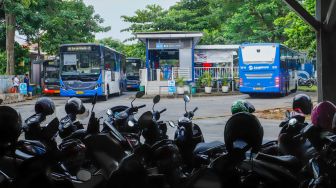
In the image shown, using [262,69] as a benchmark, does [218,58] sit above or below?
above

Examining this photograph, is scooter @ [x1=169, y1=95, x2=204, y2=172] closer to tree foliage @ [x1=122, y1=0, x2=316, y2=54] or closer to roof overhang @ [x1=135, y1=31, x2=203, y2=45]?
roof overhang @ [x1=135, y1=31, x2=203, y2=45]

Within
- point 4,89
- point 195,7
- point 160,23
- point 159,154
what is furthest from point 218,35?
point 159,154

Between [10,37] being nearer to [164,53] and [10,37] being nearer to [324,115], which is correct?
[164,53]

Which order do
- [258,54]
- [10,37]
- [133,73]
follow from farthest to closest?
[133,73]
[10,37]
[258,54]

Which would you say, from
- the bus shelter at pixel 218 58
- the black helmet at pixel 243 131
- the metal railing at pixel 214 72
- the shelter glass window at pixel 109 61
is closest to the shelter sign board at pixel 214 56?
the bus shelter at pixel 218 58

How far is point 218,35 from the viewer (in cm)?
3147

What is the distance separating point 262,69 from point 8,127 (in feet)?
56.4

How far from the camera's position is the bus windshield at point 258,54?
1952 cm

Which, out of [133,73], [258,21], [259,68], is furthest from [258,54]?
[133,73]

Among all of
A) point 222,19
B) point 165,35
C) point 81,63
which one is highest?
point 222,19

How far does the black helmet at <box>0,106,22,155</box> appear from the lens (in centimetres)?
323

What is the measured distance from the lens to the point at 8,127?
3.29m

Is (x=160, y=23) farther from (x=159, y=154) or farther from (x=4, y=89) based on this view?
(x=159, y=154)

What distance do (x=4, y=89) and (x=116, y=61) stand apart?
18.0 ft
